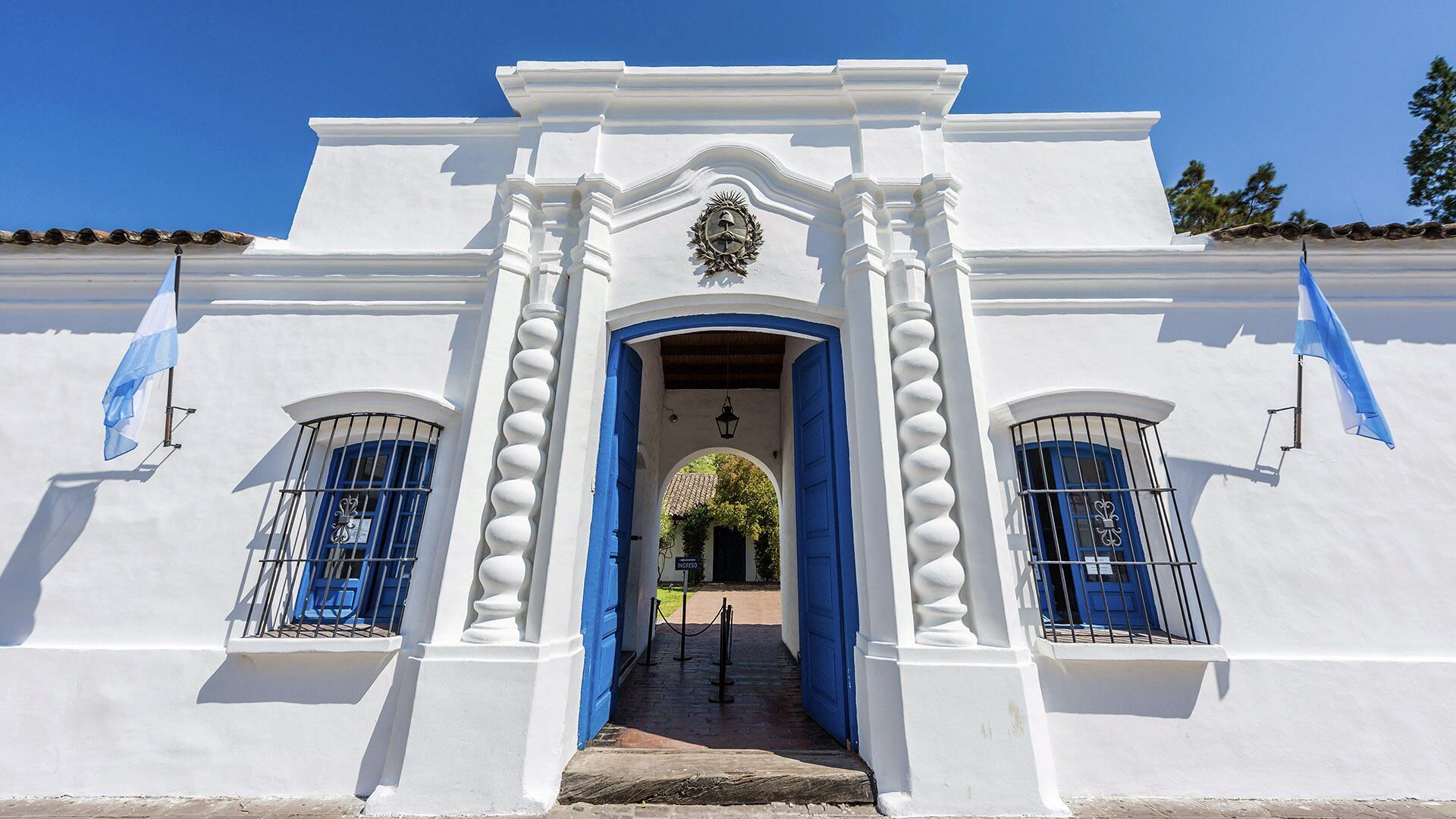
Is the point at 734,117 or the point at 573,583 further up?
the point at 734,117

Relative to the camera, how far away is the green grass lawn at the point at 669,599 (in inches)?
542

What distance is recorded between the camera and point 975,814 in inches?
127

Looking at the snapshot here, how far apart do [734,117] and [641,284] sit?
189 centimetres

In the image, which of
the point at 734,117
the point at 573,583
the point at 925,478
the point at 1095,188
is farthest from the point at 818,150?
the point at 573,583

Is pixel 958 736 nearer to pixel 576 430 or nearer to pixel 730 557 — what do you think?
pixel 576 430

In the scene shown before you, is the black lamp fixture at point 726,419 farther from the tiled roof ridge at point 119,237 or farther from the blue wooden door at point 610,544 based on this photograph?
the tiled roof ridge at point 119,237

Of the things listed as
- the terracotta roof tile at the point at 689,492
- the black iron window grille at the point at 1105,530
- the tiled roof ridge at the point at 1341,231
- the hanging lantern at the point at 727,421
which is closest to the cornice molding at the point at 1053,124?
the tiled roof ridge at the point at 1341,231

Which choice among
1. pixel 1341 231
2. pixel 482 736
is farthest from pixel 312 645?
pixel 1341 231

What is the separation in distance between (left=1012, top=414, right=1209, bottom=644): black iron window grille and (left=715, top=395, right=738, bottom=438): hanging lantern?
12.1ft

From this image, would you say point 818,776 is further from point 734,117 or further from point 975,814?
point 734,117

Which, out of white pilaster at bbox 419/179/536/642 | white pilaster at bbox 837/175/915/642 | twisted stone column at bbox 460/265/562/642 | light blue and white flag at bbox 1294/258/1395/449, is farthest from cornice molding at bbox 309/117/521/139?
light blue and white flag at bbox 1294/258/1395/449

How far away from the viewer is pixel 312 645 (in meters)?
3.69

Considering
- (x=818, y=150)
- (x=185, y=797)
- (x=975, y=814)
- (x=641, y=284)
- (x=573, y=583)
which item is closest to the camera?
(x=975, y=814)

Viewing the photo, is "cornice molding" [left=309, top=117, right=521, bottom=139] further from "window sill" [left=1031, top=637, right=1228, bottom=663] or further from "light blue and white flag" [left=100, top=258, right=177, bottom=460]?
"window sill" [left=1031, top=637, right=1228, bottom=663]
